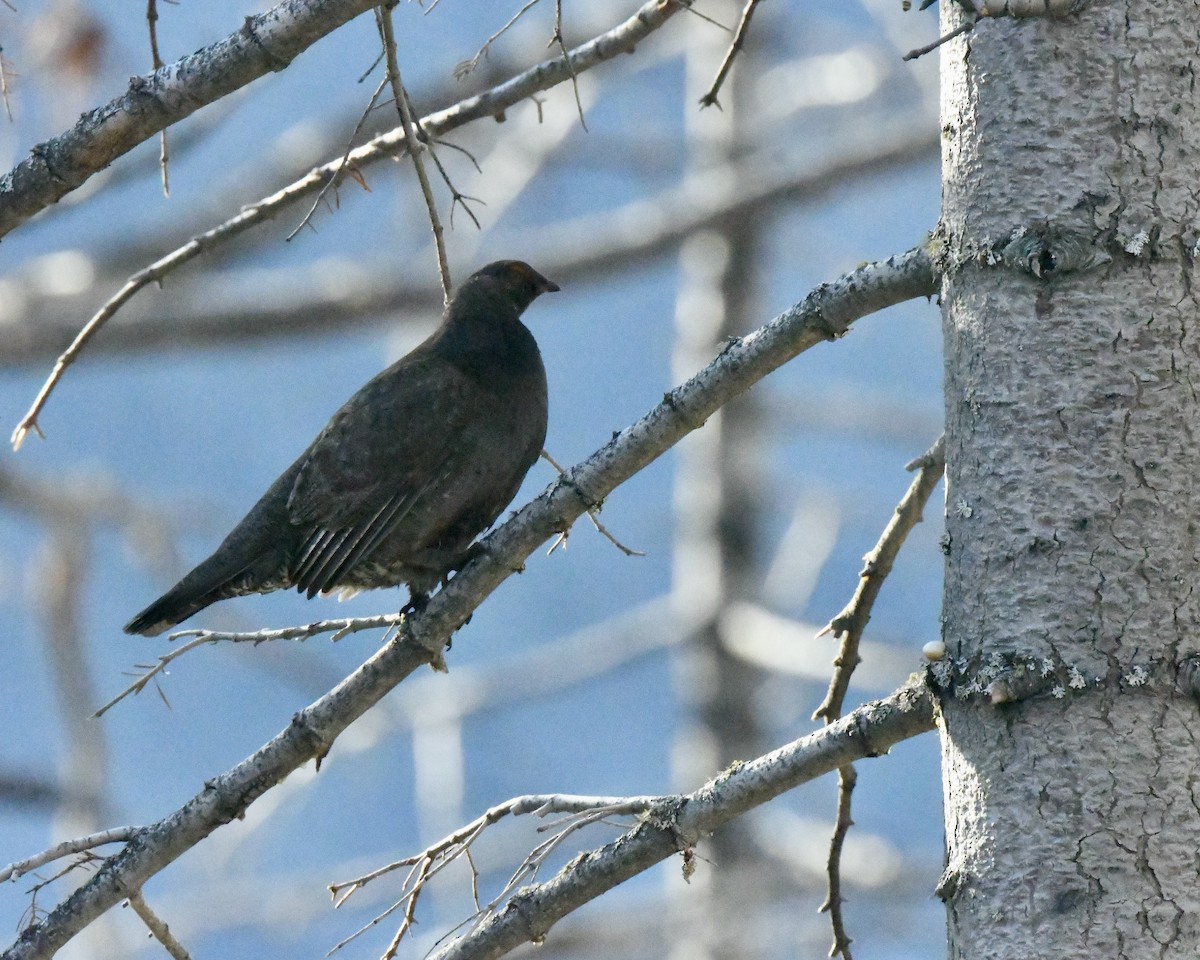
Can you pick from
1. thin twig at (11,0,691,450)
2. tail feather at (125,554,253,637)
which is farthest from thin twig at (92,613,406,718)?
tail feather at (125,554,253,637)

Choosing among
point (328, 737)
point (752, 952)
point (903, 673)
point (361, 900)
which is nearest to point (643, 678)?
point (361, 900)

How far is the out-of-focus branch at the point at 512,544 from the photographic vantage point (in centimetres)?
265

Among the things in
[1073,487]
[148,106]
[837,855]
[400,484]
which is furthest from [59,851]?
[1073,487]

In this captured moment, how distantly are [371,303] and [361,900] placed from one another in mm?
4973

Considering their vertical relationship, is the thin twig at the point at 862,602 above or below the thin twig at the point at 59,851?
above

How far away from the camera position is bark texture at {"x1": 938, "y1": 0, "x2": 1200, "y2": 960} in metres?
2.16

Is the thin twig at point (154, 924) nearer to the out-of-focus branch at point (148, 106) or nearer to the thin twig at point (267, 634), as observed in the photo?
the thin twig at point (267, 634)

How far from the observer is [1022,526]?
2305 millimetres

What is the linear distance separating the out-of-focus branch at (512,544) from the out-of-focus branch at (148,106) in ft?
3.04

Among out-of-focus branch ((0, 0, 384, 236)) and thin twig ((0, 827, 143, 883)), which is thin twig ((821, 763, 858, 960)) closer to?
thin twig ((0, 827, 143, 883))

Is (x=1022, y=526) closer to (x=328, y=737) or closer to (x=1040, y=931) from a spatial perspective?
(x=1040, y=931)

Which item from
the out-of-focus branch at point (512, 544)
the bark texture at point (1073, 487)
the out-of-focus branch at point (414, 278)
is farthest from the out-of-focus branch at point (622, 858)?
the out-of-focus branch at point (414, 278)

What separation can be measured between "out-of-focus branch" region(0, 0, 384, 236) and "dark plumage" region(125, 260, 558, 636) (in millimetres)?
1697

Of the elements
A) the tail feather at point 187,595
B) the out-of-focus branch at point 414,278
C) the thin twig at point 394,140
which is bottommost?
the tail feather at point 187,595
